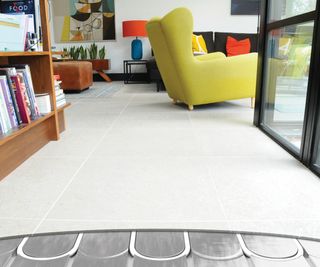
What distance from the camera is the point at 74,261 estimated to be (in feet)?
2.08

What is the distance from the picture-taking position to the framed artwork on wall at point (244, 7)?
5.82 meters

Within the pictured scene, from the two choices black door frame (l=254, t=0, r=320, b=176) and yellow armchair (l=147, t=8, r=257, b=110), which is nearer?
black door frame (l=254, t=0, r=320, b=176)

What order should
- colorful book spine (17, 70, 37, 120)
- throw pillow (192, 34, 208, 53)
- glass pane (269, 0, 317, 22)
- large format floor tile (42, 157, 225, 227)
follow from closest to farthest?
1. large format floor tile (42, 157, 225, 227)
2. glass pane (269, 0, 317, 22)
3. colorful book spine (17, 70, 37, 120)
4. throw pillow (192, 34, 208, 53)

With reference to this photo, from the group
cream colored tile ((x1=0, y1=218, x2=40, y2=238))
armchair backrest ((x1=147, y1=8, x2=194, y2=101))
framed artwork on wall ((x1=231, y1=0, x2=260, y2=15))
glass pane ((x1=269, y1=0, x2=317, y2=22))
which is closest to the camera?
cream colored tile ((x1=0, y1=218, x2=40, y2=238))

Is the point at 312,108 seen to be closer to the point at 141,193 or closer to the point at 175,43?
the point at 141,193

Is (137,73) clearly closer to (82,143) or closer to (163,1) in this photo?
(163,1)

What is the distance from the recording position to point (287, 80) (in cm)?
207

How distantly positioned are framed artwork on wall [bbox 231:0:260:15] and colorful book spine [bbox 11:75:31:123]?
16.9 feet

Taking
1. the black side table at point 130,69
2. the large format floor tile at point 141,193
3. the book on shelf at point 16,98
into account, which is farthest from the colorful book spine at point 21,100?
the black side table at point 130,69

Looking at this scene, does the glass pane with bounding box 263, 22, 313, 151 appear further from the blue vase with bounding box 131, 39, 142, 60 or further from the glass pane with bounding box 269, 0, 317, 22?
the blue vase with bounding box 131, 39, 142, 60

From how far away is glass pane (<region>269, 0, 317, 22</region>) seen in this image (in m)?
1.60

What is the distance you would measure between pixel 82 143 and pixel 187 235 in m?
1.43

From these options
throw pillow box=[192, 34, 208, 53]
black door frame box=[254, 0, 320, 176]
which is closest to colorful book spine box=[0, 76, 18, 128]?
black door frame box=[254, 0, 320, 176]

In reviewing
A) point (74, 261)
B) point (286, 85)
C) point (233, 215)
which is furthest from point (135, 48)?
point (74, 261)
